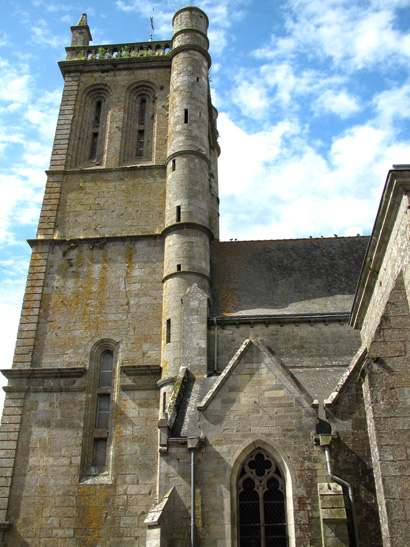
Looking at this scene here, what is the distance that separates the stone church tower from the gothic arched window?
35 millimetres

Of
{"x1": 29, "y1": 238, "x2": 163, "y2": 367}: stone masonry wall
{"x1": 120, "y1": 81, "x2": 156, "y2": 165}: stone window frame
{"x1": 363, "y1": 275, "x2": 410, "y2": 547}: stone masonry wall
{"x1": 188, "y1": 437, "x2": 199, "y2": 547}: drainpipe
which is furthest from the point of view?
{"x1": 120, "y1": 81, "x2": 156, "y2": 165}: stone window frame

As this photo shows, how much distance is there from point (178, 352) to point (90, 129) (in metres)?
10.3

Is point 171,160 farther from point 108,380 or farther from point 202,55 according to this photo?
point 108,380

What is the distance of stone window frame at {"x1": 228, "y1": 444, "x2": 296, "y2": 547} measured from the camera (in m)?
10.8

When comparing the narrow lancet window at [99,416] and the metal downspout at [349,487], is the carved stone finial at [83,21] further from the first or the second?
the metal downspout at [349,487]

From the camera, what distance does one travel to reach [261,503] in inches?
440

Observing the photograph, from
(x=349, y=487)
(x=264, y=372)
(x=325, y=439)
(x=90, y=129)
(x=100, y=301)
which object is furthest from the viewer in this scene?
(x=90, y=129)

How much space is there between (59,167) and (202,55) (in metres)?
6.94

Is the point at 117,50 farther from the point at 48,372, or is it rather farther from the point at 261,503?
the point at 261,503

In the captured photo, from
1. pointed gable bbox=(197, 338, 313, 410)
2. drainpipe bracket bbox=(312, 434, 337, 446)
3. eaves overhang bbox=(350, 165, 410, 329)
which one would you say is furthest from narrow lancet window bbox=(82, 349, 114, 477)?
eaves overhang bbox=(350, 165, 410, 329)

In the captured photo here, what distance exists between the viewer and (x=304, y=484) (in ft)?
35.5

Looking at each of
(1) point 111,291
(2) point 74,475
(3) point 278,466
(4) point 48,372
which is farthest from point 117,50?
(3) point 278,466

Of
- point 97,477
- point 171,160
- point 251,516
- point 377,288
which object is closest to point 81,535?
point 97,477

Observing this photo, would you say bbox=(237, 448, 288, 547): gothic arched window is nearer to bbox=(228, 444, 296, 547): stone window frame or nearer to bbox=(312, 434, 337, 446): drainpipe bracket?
bbox=(228, 444, 296, 547): stone window frame
